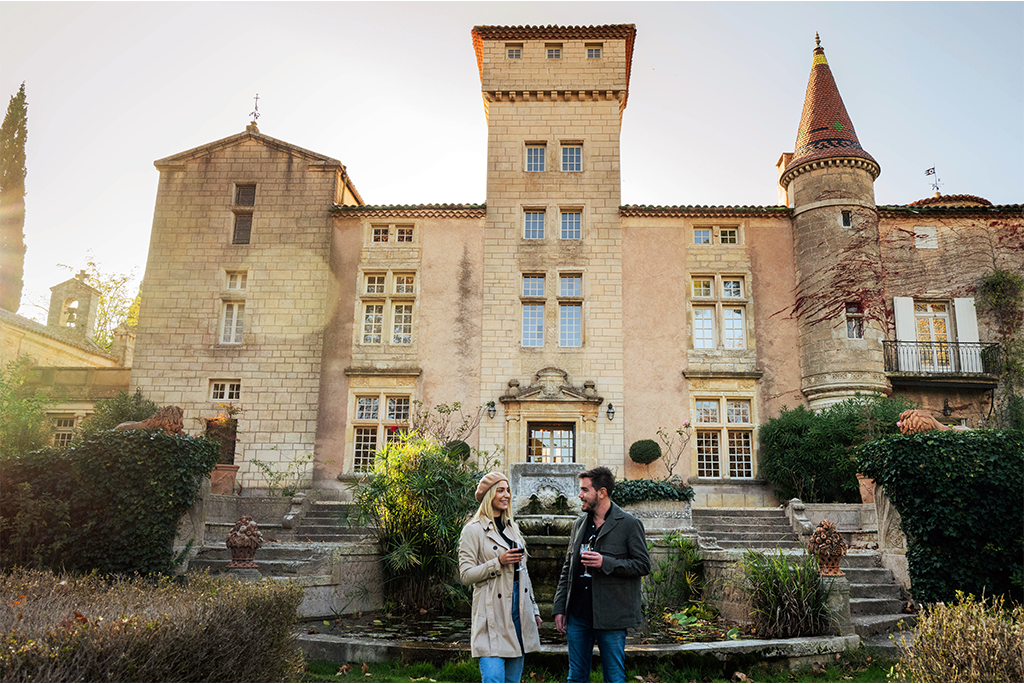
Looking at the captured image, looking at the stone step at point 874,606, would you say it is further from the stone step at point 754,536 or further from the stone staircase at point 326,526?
the stone staircase at point 326,526

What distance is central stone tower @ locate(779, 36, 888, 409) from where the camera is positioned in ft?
58.6

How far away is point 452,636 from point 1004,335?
17.6m

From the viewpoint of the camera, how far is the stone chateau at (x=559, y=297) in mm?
18328

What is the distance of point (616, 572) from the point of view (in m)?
4.67

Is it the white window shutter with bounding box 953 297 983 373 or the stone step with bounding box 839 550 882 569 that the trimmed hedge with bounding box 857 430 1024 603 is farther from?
the white window shutter with bounding box 953 297 983 373

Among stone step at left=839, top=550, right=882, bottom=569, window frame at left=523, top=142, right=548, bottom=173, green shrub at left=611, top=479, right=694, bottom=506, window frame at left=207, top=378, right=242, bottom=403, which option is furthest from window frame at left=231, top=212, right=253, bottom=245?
stone step at left=839, top=550, right=882, bottom=569

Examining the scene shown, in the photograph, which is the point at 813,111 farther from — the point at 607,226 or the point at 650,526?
the point at 650,526

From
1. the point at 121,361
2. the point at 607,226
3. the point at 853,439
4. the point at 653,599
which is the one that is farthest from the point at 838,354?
the point at 121,361

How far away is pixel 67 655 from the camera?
12.1 ft

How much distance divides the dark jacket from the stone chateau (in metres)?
12.9

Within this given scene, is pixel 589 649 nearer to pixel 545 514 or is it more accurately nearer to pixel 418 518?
pixel 418 518

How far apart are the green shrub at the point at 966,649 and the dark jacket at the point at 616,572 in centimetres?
175

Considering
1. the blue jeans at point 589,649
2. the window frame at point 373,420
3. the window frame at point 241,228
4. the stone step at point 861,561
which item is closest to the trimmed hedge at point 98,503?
the blue jeans at point 589,649

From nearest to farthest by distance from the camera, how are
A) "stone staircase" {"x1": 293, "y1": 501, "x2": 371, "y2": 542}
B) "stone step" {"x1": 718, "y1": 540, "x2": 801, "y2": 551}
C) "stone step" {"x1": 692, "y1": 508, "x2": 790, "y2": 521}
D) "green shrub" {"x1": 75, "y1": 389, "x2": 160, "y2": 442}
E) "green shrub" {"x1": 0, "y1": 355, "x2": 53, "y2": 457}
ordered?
"green shrub" {"x1": 0, "y1": 355, "x2": 53, "y2": 457}, "stone step" {"x1": 718, "y1": 540, "x2": 801, "y2": 551}, "stone staircase" {"x1": 293, "y1": 501, "x2": 371, "y2": 542}, "stone step" {"x1": 692, "y1": 508, "x2": 790, "y2": 521}, "green shrub" {"x1": 75, "y1": 389, "x2": 160, "y2": 442}
